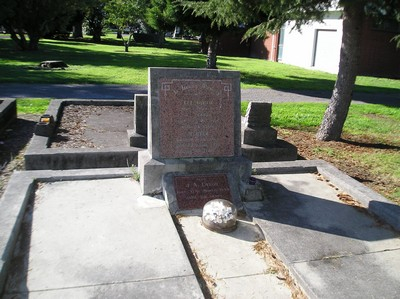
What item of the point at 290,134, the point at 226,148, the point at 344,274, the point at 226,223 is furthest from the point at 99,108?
the point at 344,274

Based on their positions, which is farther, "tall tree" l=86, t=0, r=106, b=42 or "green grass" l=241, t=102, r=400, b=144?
"tall tree" l=86, t=0, r=106, b=42

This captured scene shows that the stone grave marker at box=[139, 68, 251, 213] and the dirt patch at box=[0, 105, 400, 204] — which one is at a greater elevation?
the stone grave marker at box=[139, 68, 251, 213]

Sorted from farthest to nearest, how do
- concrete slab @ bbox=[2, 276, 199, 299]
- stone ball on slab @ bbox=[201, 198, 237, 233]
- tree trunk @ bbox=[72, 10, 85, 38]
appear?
tree trunk @ bbox=[72, 10, 85, 38]
stone ball on slab @ bbox=[201, 198, 237, 233]
concrete slab @ bbox=[2, 276, 199, 299]

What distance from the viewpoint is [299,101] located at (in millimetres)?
14453

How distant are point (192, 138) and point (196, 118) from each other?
0.87 feet

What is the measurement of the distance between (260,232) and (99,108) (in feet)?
23.7

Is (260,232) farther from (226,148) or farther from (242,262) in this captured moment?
(226,148)

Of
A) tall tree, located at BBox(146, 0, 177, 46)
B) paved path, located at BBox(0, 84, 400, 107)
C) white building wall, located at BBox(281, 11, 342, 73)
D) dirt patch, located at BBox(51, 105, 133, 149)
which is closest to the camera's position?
dirt patch, located at BBox(51, 105, 133, 149)

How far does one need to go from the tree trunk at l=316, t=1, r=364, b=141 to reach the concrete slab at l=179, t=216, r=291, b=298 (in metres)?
5.00

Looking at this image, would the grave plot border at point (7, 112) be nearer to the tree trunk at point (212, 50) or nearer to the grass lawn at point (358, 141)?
the grass lawn at point (358, 141)

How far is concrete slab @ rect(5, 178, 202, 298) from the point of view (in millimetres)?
3386

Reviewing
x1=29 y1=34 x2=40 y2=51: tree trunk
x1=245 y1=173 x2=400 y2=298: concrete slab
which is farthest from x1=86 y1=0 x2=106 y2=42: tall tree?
x1=245 y1=173 x2=400 y2=298: concrete slab

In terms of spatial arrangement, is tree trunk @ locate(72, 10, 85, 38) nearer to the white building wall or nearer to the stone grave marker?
the white building wall

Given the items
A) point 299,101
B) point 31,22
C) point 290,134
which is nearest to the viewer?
point 290,134
